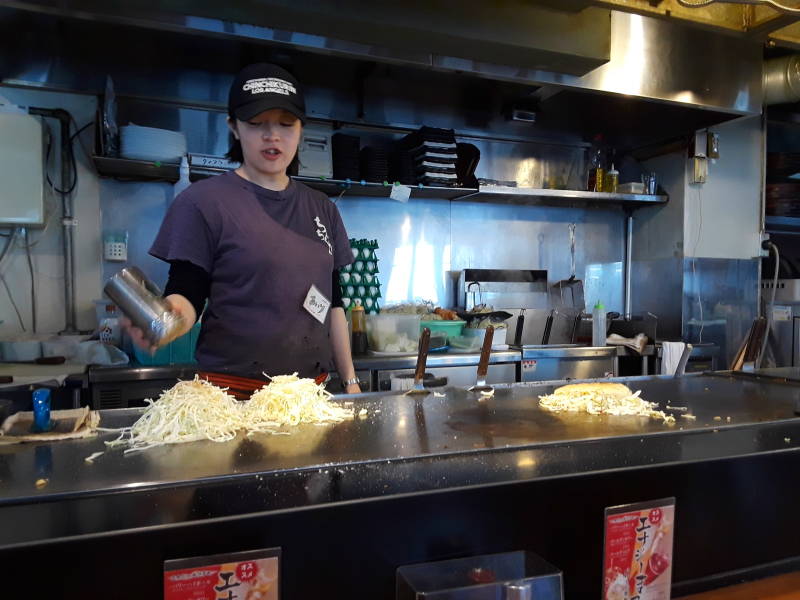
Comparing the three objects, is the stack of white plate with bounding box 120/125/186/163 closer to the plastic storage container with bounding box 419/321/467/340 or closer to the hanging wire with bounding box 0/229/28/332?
the hanging wire with bounding box 0/229/28/332

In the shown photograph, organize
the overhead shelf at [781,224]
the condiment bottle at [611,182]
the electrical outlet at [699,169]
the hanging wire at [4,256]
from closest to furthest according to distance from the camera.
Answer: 1. the hanging wire at [4,256]
2. the electrical outlet at [699,169]
3. the condiment bottle at [611,182]
4. the overhead shelf at [781,224]

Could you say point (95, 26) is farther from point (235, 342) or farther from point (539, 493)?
point (539, 493)

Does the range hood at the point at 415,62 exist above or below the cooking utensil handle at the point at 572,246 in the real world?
above

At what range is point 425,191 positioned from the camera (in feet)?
13.3

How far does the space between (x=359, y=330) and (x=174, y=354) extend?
108 centimetres

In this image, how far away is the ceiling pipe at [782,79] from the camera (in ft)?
13.7

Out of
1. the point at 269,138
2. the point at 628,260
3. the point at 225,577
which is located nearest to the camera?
the point at 225,577

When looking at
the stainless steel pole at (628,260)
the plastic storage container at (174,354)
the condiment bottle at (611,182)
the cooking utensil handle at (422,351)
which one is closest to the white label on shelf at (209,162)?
the plastic storage container at (174,354)

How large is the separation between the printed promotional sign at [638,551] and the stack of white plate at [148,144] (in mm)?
3198

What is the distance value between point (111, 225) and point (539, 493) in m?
3.54

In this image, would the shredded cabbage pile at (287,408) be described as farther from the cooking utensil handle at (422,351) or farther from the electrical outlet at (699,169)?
the electrical outlet at (699,169)

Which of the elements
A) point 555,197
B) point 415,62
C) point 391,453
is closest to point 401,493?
point 391,453

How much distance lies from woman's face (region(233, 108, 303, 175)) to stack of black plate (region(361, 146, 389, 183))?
2.09m

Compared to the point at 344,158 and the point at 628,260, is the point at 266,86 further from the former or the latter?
the point at 628,260
